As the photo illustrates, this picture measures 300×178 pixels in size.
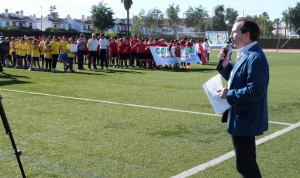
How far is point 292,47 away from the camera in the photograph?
61.6 m

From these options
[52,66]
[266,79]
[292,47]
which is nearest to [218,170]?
[266,79]

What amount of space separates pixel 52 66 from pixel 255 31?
18.1m

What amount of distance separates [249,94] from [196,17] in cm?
11009

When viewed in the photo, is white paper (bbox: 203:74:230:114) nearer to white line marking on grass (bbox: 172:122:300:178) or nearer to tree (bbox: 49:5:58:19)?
white line marking on grass (bbox: 172:122:300:178)

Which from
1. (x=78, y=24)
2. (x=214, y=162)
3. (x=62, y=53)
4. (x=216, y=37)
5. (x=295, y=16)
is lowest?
(x=214, y=162)

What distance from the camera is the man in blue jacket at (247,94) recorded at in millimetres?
3434

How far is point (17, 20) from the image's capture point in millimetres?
125188

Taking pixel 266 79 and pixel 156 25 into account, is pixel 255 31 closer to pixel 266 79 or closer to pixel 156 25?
pixel 266 79

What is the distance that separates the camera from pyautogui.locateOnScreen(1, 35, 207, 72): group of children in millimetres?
Result: 20656

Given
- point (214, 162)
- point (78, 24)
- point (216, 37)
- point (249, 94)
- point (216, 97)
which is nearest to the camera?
point (249, 94)

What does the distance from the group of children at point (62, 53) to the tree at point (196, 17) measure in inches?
3398

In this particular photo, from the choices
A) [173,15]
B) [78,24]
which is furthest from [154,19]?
[78,24]

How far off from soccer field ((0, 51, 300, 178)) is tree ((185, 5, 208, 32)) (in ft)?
329

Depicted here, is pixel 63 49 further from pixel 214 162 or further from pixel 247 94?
pixel 247 94
